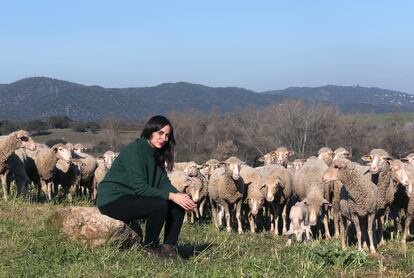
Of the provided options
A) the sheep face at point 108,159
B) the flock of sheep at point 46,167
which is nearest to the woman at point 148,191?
the flock of sheep at point 46,167

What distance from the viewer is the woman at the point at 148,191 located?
24.3 feet

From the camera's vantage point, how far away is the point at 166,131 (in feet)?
24.9

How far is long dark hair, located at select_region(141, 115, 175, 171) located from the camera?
761cm

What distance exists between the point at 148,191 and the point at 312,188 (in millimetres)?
6800

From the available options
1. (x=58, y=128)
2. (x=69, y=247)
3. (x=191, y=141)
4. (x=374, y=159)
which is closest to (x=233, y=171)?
(x=374, y=159)

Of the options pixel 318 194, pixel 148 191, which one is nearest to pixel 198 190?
Answer: pixel 318 194

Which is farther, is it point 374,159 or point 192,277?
point 374,159

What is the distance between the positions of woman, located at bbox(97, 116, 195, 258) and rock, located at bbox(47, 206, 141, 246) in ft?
0.44

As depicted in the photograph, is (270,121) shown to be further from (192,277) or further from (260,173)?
(192,277)

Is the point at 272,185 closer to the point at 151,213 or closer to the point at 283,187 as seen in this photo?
the point at 283,187

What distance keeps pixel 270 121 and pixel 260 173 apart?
54.8 m

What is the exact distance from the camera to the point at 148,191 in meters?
7.40

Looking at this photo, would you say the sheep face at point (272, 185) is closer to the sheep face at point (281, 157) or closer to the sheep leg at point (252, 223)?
the sheep leg at point (252, 223)

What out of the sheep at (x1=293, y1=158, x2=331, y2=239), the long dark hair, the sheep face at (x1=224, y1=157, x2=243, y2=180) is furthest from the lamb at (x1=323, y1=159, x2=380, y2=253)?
the long dark hair
